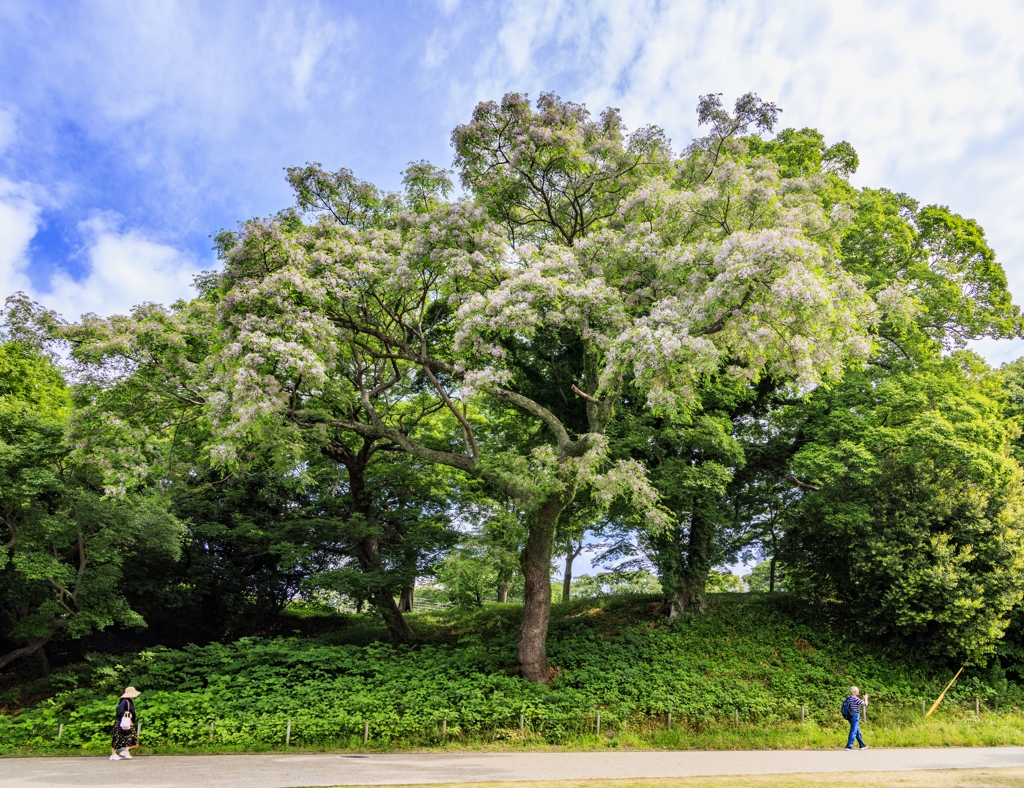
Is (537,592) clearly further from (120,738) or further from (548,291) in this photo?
(120,738)

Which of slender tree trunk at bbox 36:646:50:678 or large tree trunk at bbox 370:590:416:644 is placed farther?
slender tree trunk at bbox 36:646:50:678

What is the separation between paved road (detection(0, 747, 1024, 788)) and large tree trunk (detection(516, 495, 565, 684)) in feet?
9.12

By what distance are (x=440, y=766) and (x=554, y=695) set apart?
3.85m

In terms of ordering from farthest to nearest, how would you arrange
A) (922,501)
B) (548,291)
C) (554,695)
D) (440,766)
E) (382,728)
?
(922,501), (554,695), (382,728), (548,291), (440,766)

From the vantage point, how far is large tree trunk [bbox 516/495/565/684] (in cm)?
1296

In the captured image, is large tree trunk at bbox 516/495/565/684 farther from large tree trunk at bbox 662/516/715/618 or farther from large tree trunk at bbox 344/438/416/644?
large tree trunk at bbox 662/516/715/618

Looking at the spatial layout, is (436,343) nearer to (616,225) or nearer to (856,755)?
(616,225)

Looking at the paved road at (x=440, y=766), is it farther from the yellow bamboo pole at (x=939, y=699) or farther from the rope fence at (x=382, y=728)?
the yellow bamboo pole at (x=939, y=699)

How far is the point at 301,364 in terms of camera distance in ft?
32.4

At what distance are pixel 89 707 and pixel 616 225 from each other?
14.4 meters

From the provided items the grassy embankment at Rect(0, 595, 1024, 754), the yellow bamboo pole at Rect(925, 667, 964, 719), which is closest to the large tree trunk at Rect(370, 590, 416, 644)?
the grassy embankment at Rect(0, 595, 1024, 754)

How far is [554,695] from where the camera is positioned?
478 inches

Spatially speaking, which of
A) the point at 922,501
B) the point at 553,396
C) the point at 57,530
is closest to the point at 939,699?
the point at 922,501

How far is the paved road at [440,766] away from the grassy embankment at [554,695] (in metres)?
0.84
